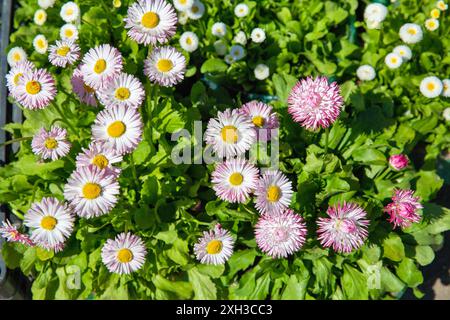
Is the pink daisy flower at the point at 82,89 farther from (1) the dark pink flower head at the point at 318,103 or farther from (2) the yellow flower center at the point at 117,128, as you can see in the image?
(1) the dark pink flower head at the point at 318,103

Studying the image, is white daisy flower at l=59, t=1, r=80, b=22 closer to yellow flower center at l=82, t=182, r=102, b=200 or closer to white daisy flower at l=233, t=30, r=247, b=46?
white daisy flower at l=233, t=30, r=247, b=46

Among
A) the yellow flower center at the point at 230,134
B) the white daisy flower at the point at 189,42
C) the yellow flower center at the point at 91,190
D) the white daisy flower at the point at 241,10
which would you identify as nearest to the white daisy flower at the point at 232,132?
the yellow flower center at the point at 230,134

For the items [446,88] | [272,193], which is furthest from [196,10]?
[446,88]

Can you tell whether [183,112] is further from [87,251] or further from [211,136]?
[87,251]

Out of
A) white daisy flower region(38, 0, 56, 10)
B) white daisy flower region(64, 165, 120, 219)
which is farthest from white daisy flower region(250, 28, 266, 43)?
white daisy flower region(64, 165, 120, 219)

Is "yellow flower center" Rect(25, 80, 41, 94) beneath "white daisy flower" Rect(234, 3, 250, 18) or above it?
beneath

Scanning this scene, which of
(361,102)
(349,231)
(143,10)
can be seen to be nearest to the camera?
(349,231)

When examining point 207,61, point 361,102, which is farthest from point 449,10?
point 207,61
